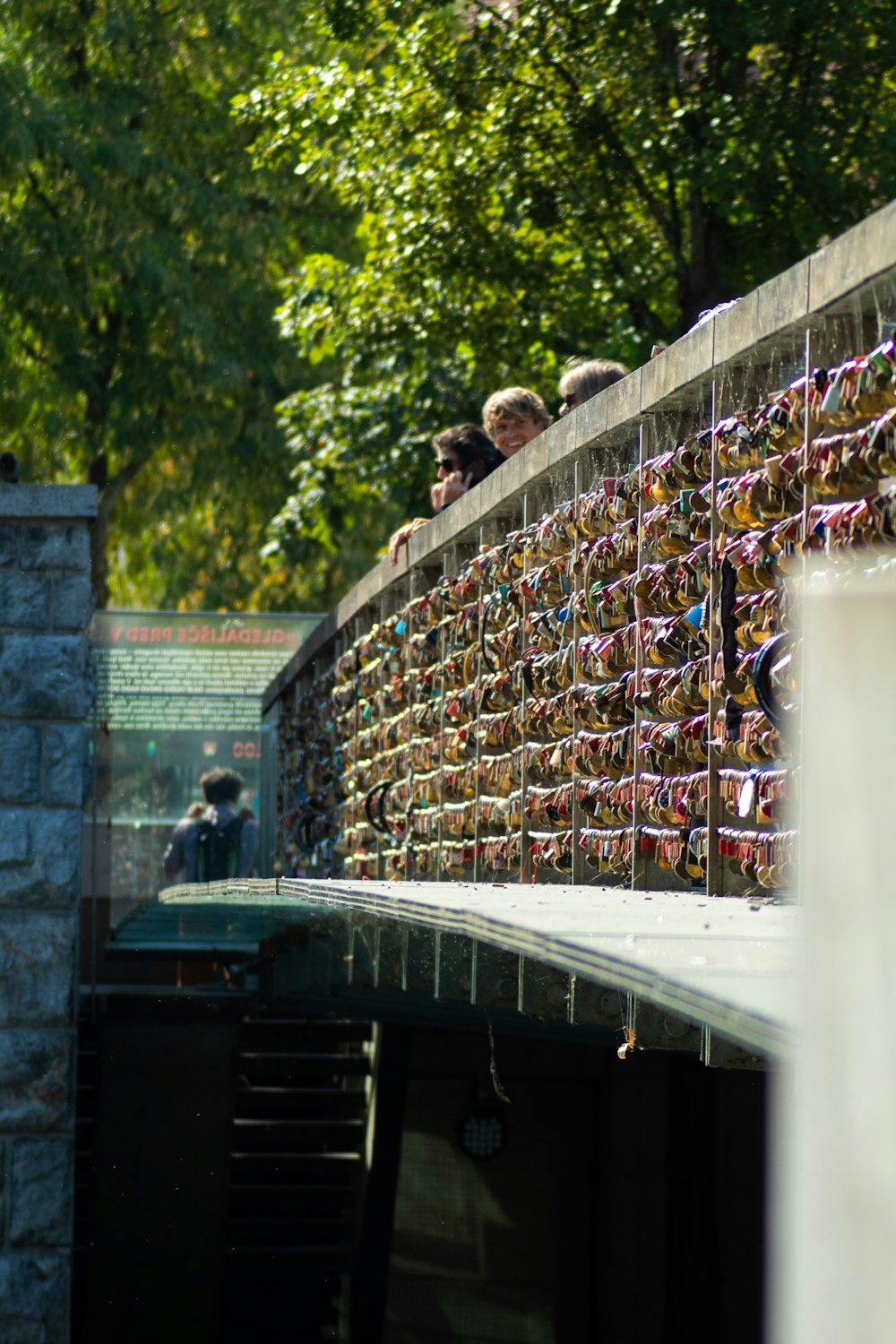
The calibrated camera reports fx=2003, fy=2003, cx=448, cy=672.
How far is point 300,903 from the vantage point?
675 cm

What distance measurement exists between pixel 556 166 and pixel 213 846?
22.3 ft

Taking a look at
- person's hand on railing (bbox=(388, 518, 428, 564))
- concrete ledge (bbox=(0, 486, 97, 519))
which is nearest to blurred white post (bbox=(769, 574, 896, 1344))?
concrete ledge (bbox=(0, 486, 97, 519))

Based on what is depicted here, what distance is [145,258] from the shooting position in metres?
20.2

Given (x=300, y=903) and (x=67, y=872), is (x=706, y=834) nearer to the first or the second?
(x=300, y=903)

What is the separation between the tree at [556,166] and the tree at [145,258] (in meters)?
5.11

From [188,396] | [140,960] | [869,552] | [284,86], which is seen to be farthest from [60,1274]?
[188,396]

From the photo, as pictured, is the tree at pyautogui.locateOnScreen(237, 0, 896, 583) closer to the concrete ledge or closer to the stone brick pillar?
the concrete ledge

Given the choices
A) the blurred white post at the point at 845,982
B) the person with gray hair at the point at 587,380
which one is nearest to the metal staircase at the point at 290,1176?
the person with gray hair at the point at 587,380

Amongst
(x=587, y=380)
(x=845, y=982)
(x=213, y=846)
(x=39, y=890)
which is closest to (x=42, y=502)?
(x=39, y=890)

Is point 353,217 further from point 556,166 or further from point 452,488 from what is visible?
point 452,488

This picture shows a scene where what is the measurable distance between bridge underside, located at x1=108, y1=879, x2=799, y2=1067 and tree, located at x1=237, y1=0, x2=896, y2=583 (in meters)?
6.20

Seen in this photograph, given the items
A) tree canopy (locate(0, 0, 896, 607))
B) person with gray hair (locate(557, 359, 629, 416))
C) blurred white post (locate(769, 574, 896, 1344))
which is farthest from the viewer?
tree canopy (locate(0, 0, 896, 607))

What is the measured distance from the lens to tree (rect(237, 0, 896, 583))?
12.3m

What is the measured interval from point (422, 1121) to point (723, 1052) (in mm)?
10563
